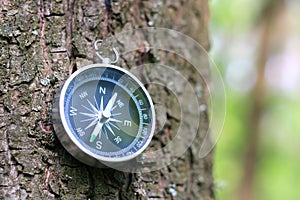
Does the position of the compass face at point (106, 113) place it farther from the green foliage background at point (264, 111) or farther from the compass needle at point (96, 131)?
the green foliage background at point (264, 111)

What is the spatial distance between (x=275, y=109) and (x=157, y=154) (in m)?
3.53

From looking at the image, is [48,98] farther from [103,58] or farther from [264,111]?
[264,111]

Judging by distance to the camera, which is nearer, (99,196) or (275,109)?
(99,196)

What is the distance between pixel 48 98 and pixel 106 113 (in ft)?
0.39

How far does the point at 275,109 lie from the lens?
4.43 metres

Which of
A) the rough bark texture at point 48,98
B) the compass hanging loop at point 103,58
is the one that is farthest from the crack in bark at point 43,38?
the compass hanging loop at point 103,58

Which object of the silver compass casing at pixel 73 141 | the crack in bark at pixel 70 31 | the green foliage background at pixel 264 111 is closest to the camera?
the silver compass casing at pixel 73 141

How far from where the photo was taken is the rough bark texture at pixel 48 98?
3.00 feet

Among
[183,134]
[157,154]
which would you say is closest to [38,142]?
[157,154]

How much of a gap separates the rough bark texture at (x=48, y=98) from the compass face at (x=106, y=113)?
0.20 feet

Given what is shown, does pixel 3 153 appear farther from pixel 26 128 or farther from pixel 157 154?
pixel 157 154

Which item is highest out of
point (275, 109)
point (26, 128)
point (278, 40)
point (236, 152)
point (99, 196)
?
point (278, 40)

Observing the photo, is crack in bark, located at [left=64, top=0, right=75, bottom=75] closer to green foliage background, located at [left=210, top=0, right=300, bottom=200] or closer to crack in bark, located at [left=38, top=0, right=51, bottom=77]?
crack in bark, located at [left=38, top=0, right=51, bottom=77]

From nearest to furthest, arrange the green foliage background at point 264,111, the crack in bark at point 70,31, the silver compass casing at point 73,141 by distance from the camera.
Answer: the silver compass casing at point 73,141 → the crack in bark at point 70,31 → the green foliage background at point 264,111
